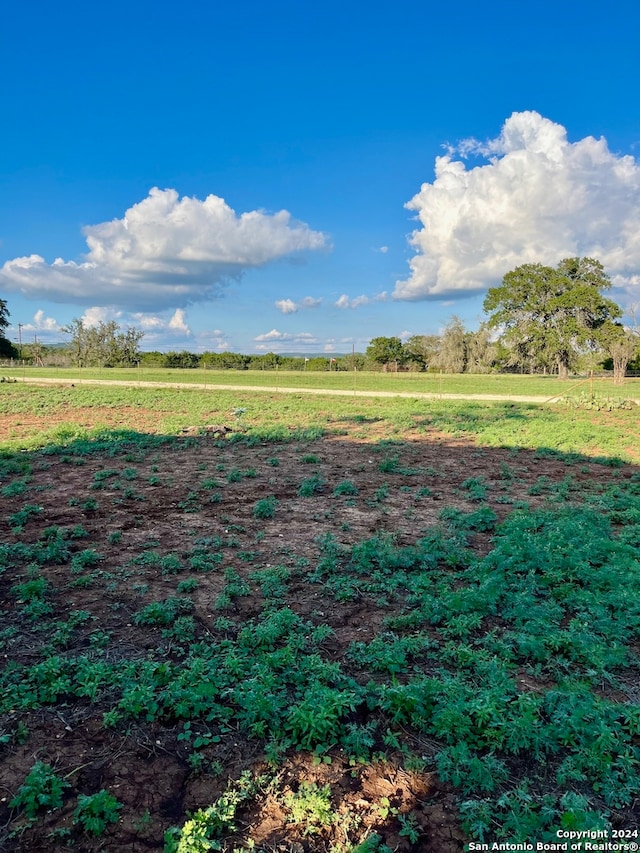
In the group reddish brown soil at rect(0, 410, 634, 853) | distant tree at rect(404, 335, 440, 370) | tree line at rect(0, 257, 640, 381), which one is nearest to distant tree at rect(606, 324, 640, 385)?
tree line at rect(0, 257, 640, 381)

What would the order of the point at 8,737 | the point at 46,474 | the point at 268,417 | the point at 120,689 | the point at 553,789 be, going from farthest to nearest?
the point at 268,417
the point at 46,474
the point at 120,689
the point at 8,737
the point at 553,789

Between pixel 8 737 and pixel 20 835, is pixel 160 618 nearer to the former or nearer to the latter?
pixel 8 737

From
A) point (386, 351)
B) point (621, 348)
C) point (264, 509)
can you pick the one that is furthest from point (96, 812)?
point (386, 351)

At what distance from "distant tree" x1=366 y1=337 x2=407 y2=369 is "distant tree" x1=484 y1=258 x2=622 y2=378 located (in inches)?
1146

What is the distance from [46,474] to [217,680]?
752cm

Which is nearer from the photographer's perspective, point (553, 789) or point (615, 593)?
point (553, 789)

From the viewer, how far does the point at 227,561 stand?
18.2 ft

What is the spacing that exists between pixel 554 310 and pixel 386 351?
119ft

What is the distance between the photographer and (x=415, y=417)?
59.3 ft

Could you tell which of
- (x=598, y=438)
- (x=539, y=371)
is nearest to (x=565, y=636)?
(x=598, y=438)

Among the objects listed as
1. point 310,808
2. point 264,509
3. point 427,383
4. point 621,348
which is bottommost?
point 310,808

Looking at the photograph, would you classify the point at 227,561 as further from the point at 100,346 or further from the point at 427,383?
the point at 100,346

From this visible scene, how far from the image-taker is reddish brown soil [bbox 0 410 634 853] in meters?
2.46

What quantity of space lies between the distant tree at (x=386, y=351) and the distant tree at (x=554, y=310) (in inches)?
1146
